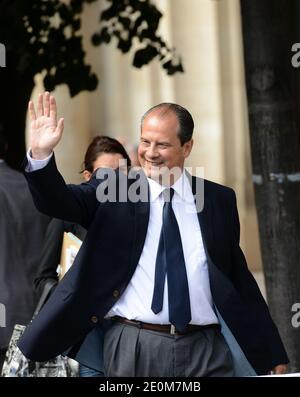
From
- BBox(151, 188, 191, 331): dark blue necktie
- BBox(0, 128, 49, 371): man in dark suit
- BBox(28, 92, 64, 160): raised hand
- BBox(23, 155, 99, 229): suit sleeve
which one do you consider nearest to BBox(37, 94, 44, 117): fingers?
BBox(28, 92, 64, 160): raised hand

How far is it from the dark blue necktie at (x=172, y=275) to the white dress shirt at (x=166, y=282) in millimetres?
28

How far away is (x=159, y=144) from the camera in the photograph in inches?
177

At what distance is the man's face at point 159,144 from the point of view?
4.49 m

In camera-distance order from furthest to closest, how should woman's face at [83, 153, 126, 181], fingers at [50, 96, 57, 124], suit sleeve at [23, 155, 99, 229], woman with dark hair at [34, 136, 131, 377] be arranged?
1. woman's face at [83, 153, 126, 181]
2. woman with dark hair at [34, 136, 131, 377]
3. fingers at [50, 96, 57, 124]
4. suit sleeve at [23, 155, 99, 229]

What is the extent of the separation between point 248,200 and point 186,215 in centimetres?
1006

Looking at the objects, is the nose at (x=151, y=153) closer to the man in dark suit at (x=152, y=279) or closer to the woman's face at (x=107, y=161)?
the man in dark suit at (x=152, y=279)

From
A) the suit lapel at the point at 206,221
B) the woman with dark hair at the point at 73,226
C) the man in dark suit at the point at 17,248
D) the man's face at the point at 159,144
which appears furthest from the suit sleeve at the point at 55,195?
the man in dark suit at the point at 17,248

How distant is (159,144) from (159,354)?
85 centimetres

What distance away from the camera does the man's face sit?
449cm

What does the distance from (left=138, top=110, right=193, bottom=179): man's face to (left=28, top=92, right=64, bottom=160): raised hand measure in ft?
1.23

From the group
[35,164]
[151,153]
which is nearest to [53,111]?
[35,164]

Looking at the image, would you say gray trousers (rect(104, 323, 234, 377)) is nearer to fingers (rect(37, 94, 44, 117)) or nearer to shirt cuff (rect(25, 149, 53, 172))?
shirt cuff (rect(25, 149, 53, 172))

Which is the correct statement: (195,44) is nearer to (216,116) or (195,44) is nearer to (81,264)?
(216,116)
